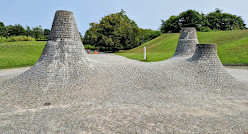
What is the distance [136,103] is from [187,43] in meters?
8.99

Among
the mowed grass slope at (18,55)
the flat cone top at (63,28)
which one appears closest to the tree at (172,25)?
the mowed grass slope at (18,55)

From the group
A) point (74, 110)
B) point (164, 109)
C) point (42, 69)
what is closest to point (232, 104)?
point (164, 109)

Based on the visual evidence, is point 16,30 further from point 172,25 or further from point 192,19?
point 192,19

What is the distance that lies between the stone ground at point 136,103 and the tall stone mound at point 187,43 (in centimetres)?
330

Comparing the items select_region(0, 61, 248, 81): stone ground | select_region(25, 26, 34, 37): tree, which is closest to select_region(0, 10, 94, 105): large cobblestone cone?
select_region(0, 61, 248, 81): stone ground

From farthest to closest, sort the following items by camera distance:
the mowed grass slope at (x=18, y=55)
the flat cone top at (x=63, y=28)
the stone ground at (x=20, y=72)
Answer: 1. the mowed grass slope at (x=18, y=55)
2. the stone ground at (x=20, y=72)
3. the flat cone top at (x=63, y=28)

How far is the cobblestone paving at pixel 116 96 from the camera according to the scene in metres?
5.28

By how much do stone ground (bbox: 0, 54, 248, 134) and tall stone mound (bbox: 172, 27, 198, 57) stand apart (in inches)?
130

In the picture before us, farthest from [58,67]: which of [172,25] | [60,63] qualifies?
[172,25]

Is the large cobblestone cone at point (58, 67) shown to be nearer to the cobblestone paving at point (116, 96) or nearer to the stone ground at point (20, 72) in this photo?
the cobblestone paving at point (116, 96)

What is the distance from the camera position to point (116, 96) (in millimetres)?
7621

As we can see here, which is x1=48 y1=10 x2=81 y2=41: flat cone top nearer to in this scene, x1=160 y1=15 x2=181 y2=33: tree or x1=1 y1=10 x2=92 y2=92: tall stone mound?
x1=1 y1=10 x2=92 y2=92: tall stone mound

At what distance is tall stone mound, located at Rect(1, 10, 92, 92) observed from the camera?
8180 millimetres

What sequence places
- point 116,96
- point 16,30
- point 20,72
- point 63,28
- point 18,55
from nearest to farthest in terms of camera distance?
point 116,96 → point 63,28 → point 20,72 → point 18,55 → point 16,30
